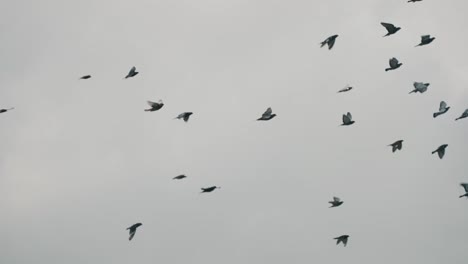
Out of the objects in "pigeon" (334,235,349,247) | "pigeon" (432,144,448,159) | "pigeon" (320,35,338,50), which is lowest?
"pigeon" (334,235,349,247)

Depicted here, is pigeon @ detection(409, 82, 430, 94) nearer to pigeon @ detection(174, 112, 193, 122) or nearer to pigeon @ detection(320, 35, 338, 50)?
pigeon @ detection(320, 35, 338, 50)

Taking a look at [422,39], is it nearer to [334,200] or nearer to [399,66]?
[399,66]

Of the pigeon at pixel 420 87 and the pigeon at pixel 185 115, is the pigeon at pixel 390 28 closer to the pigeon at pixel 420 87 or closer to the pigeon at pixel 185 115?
the pigeon at pixel 420 87

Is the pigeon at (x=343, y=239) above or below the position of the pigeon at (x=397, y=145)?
below

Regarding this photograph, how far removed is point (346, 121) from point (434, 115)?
1126 centimetres

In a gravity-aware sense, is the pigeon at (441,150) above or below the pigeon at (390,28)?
below

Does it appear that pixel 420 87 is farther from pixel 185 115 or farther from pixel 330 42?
pixel 185 115

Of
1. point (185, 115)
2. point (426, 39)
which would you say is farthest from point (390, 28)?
point (185, 115)

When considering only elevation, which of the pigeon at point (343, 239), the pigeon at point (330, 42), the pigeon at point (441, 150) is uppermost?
the pigeon at point (330, 42)

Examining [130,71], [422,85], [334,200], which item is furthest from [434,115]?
[130,71]

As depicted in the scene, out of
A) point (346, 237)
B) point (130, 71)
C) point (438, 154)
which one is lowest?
point (346, 237)

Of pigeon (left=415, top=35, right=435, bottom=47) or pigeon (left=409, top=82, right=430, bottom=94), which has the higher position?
pigeon (left=415, top=35, right=435, bottom=47)

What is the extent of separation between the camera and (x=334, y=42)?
12088cm

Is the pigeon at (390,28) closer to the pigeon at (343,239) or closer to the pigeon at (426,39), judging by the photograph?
the pigeon at (426,39)
